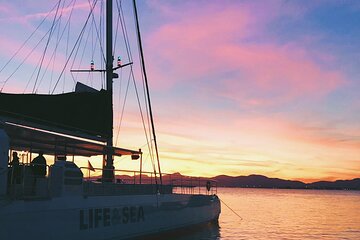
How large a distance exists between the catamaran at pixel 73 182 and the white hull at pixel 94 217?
0.09 ft

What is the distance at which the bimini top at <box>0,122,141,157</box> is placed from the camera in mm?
13354

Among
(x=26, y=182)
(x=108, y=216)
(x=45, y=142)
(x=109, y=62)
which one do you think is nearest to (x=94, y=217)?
(x=108, y=216)

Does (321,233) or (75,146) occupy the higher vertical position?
(75,146)

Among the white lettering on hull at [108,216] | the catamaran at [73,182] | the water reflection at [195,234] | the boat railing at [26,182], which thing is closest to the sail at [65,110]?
the catamaran at [73,182]

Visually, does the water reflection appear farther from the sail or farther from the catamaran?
the sail

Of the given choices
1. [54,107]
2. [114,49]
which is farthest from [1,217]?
[114,49]

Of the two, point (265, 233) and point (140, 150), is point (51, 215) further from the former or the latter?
point (265, 233)

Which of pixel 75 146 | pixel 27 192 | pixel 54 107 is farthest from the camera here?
pixel 75 146

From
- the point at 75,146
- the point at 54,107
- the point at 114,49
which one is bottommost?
the point at 75,146

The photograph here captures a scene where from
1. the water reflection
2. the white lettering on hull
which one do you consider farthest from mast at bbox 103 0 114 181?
the water reflection

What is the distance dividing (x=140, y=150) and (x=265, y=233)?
15884 mm

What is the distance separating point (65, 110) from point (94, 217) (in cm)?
410

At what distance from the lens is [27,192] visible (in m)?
13.1

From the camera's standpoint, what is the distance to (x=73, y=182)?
46.1 feet
